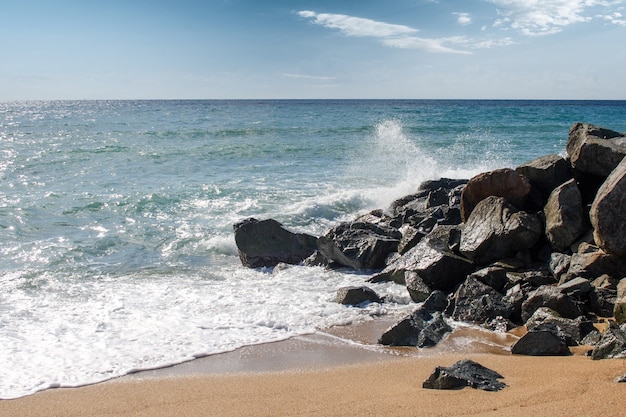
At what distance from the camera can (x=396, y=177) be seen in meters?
20.7

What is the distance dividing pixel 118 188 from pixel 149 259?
811 centimetres

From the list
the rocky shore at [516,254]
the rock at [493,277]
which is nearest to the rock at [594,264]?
the rocky shore at [516,254]

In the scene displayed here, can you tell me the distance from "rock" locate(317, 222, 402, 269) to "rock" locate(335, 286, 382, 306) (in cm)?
186

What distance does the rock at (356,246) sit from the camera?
35.2ft

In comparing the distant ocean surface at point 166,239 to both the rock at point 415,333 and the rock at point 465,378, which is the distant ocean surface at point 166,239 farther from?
the rock at point 465,378

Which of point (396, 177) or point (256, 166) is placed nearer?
point (396, 177)

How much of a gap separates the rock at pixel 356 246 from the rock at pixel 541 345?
173 inches

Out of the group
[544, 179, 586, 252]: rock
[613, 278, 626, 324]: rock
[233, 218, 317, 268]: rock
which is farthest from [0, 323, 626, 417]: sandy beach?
[233, 218, 317, 268]: rock

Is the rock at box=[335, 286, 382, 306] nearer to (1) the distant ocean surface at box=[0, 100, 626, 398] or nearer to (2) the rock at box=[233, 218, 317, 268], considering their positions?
(1) the distant ocean surface at box=[0, 100, 626, 398]

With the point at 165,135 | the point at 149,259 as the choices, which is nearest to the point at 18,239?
the point at 149,259

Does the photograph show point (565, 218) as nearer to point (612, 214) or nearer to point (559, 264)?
point (559, 264)

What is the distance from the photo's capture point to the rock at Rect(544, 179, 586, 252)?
28.2 ft

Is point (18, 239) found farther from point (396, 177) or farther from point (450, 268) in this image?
point (396, 177)

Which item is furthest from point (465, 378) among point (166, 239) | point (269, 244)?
point (166, 239)
